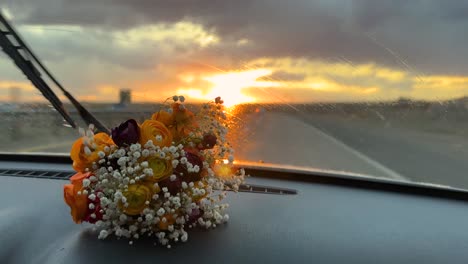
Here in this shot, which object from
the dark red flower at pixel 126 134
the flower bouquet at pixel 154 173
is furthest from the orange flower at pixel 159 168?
the dark red flower at pixel 126 134

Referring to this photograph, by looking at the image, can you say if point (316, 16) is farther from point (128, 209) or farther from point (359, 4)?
point (128, 209)

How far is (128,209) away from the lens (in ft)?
7.41

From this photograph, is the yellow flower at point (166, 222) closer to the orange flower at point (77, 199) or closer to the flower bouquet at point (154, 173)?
the flower bouquet at point (154, 173)

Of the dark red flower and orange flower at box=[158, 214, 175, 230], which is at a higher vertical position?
the dark red flower

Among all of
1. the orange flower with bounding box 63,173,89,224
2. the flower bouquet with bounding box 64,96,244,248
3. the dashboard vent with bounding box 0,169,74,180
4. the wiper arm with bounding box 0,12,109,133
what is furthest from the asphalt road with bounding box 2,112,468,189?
the orange flower with bounding box 63,173,89,224

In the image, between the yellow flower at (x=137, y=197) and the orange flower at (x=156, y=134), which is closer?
Result: the yellow flower at (x=137, y=197)

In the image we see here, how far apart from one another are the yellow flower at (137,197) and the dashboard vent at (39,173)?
5.84 ft

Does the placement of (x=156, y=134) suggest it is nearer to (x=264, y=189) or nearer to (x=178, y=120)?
(x=178, y=120)

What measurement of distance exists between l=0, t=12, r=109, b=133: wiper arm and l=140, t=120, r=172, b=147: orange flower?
0.95 meters

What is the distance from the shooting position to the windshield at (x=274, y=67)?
11.5 ft

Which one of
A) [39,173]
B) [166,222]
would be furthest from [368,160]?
[39,173]

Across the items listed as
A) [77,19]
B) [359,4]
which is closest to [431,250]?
[359,4]

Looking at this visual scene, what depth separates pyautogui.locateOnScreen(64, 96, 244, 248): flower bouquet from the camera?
2260mm

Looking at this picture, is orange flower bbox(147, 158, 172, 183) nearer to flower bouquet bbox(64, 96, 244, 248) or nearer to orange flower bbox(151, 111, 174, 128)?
flower bouquet bbox(64, 96, 244, 248)
